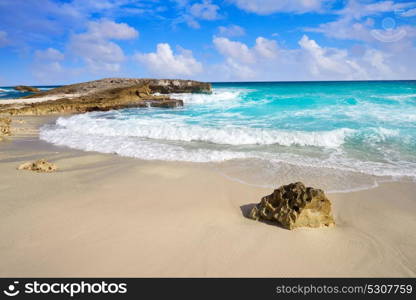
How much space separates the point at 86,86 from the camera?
1241 inches

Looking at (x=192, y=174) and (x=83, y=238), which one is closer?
(x=83, y=238)

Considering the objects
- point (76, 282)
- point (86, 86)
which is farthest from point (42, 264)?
point (86, 86)

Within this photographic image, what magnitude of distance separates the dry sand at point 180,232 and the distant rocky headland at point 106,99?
45.9 feet

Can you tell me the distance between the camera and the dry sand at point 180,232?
2350 mm

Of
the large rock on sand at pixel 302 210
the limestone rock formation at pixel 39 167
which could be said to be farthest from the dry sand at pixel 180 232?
the limestone rock formation at pixel 39 167

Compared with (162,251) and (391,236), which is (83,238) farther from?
(391,236)

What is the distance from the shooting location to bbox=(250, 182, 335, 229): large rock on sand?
3016 mm

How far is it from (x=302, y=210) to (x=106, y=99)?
2002 cm

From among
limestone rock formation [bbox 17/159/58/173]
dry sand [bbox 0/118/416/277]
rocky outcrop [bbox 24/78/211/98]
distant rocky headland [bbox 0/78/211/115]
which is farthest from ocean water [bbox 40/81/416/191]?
rocky outcrop [bbox 24/78/211/98]

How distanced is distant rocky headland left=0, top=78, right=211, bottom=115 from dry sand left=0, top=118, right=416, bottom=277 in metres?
14.0

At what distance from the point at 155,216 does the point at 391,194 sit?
3.80m

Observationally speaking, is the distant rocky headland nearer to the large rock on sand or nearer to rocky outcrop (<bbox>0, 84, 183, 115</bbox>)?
rocky outcrop (<bbox>0, 84, 183, 115</bbox>)

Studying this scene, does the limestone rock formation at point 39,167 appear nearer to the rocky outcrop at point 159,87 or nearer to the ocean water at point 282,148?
the ocean water at point 282,148

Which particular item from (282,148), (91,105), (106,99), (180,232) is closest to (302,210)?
(180,232)
